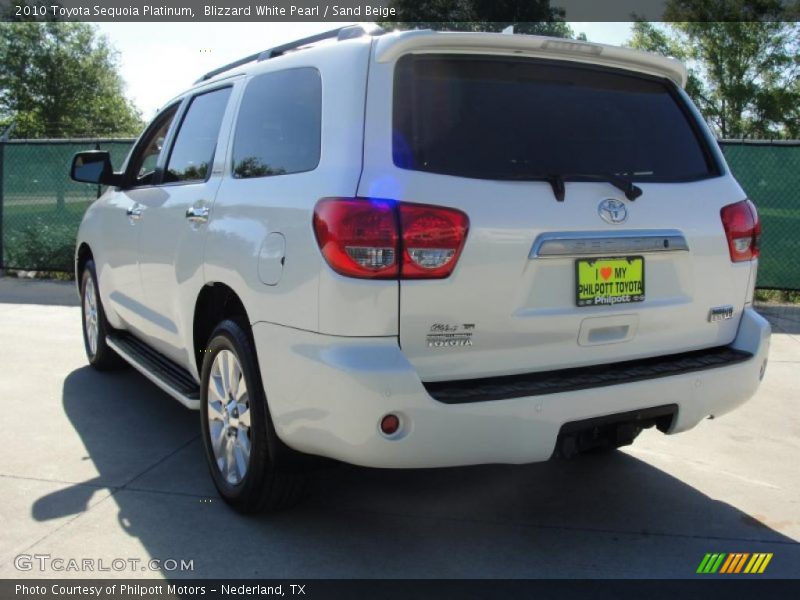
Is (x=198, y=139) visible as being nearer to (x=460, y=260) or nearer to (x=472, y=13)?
(x=460, y=260)

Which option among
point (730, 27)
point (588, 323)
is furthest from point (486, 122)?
point (730, 27)

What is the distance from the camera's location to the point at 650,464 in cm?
430

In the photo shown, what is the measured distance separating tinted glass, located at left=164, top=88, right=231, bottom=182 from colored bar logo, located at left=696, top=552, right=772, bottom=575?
9.08 ft

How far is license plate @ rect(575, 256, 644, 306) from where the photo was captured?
3084 mm

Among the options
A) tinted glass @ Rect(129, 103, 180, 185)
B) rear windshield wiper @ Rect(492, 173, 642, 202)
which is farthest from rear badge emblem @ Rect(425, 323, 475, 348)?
tinted glass @ Rect(129, 103, 180, 185)

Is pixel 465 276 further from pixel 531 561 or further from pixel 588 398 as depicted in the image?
pixel 531 561

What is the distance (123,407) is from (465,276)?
3.17 metres

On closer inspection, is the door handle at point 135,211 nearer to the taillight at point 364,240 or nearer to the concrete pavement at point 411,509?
the concrete pavement at point 411,509

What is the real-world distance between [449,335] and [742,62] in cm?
4073

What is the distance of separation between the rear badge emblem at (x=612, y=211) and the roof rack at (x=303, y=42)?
105cm

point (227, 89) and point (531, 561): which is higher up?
point (227, 89)

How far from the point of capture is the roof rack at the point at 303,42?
323cm

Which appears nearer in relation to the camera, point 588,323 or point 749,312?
point 588,323

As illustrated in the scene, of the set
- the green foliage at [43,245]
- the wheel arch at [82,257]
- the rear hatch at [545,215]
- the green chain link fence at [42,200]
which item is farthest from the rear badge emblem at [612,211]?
the green foliage at [43,245]
